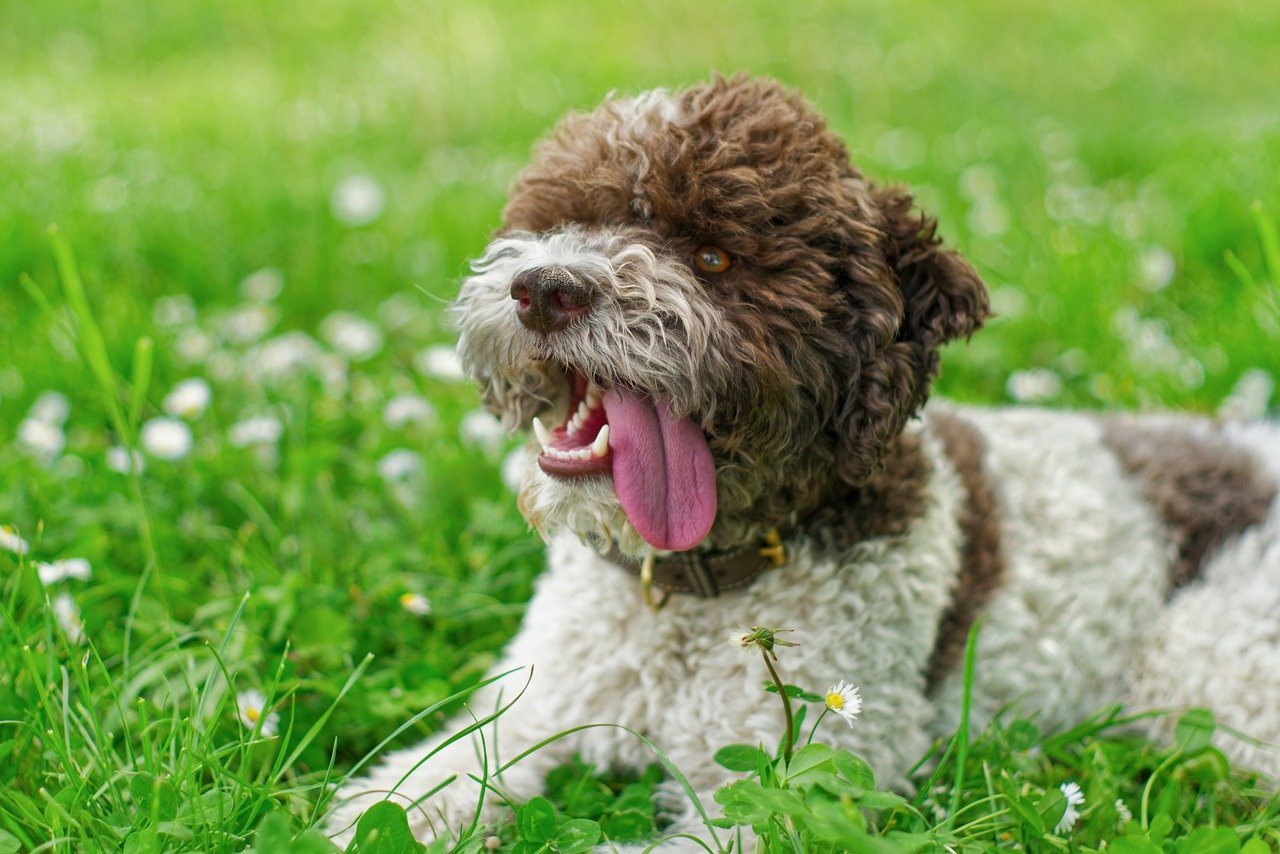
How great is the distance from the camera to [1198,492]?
12.0ft

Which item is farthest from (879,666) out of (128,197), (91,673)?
(128,197)

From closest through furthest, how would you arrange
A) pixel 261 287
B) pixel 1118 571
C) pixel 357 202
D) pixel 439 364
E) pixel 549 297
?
pixel 549 297 < pixel 1118 571 < pixel 439 364 < pixel 261 287 < pixel 357 202

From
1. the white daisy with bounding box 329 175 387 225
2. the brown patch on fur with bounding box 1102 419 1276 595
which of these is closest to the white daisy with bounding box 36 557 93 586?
the brown patch on fur with bounding box 1102 419 1276 595

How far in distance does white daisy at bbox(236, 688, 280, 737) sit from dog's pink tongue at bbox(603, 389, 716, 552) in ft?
3.44

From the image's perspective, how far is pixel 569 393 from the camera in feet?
9.86

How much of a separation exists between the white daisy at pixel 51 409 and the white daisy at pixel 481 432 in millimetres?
1523

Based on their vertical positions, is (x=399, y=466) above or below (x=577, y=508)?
below

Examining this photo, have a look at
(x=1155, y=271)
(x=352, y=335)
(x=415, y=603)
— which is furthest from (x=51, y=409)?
(x=1155, y=271)

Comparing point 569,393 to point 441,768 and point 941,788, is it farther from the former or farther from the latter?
A: point 941,788

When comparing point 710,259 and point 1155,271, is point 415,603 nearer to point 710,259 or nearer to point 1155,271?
point 710,259

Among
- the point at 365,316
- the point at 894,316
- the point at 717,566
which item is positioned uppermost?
the point at 894,316

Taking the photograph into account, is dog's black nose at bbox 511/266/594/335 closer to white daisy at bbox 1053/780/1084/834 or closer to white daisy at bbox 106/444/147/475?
white daisy at bbox 1053/780/1084/834

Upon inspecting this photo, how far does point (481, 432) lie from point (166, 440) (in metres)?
1.14

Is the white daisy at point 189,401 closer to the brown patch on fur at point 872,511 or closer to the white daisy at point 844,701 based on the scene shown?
the brown patch on fur at point 872,511
